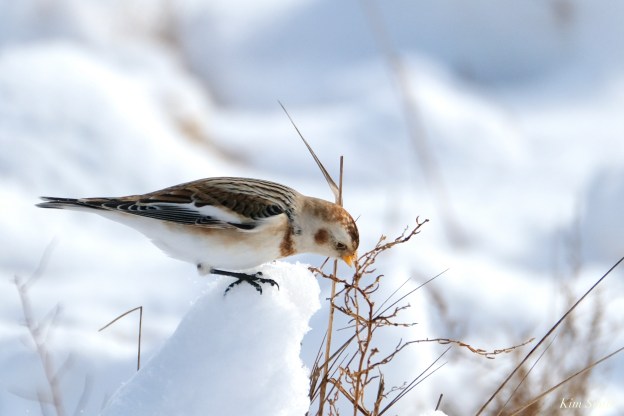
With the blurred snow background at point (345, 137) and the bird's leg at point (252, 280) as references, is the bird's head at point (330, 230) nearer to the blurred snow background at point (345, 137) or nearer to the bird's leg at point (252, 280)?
the bird's leg at point (252, 280)

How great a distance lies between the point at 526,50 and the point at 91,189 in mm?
4067

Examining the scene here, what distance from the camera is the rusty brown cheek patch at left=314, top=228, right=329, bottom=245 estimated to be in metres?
2.96

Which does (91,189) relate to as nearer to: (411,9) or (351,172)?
(351,172)

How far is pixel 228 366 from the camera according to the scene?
2027mm

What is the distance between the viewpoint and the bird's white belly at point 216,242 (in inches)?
111

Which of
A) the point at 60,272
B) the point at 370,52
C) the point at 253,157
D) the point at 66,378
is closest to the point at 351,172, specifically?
the point at 253,157

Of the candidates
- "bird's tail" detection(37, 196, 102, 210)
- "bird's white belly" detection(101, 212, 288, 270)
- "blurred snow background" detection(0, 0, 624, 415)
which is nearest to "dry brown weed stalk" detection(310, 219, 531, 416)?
"bird's white belly" detection(101, 212, 288, 270)

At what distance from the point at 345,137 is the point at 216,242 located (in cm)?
453

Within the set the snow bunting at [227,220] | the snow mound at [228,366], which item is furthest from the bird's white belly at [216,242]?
the snow mound at [228,366]

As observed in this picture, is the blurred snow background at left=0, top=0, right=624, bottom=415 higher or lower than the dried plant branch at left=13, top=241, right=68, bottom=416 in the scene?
higher

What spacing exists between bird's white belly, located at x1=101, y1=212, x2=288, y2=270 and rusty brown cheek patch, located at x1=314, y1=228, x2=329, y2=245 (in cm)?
11

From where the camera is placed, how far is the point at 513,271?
654 cm

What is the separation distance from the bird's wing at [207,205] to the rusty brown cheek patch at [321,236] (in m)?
0.11

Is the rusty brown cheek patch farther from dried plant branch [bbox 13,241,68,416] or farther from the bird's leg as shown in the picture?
dried plant branch [bbox 13,241,68,416]
